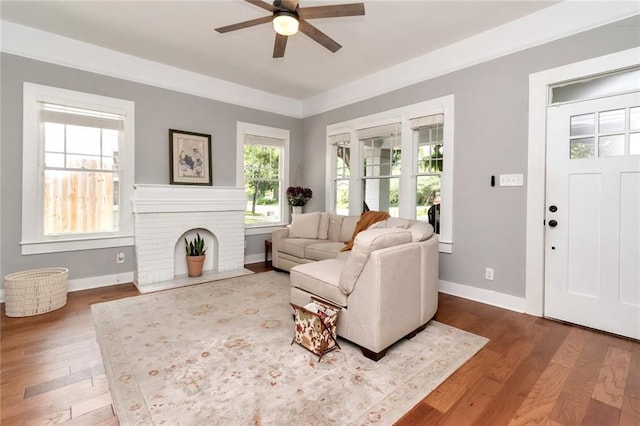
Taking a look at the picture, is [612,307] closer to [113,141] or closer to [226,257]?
[226,257]

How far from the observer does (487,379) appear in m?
1.89

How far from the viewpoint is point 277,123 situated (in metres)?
5.41

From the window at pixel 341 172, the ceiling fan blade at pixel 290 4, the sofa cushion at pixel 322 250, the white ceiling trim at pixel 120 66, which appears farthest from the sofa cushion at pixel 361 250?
the white ceiling trim at pixel 120 66

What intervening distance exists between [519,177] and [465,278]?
1.26 meters

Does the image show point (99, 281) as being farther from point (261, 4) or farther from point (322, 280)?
point (261, 4)

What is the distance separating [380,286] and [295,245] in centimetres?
230

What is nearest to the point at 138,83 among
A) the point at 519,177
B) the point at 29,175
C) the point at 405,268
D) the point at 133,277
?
the point at 29,175

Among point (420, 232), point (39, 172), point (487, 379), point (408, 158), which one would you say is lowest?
point (487, 379)

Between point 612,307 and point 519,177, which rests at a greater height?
point 519,177

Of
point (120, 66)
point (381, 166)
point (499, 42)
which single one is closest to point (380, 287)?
point (381, 166)

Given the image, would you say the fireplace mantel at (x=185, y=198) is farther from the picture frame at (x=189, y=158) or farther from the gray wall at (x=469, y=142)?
the gray wall at (x=469, y=142)

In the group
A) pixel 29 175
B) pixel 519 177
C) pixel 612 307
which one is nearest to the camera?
pixel 612 307

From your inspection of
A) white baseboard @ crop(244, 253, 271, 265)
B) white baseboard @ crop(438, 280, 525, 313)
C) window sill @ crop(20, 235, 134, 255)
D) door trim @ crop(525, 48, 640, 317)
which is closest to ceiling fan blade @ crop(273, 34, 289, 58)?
door trim @ crop(525, 48, 640, 317)

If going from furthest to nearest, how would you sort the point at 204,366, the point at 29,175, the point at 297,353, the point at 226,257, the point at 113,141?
the point at 226,257 → the point at 113,141 → the point at 29,175 → the point at 297,353 → the point at 204,366
